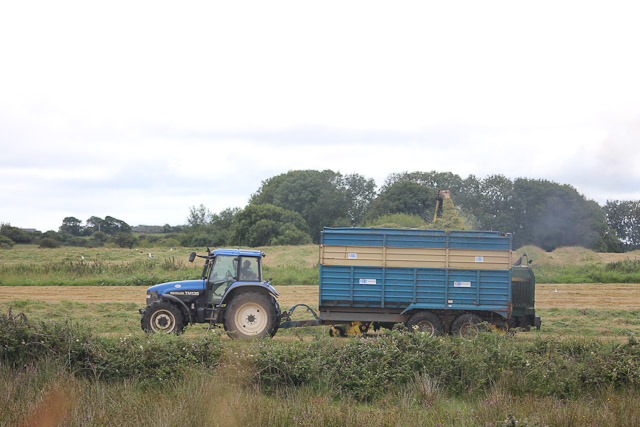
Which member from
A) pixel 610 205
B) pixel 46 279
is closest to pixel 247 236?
pixel 46 279

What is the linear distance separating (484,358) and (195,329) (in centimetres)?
787

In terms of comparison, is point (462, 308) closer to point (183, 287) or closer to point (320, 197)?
point (183, 287)

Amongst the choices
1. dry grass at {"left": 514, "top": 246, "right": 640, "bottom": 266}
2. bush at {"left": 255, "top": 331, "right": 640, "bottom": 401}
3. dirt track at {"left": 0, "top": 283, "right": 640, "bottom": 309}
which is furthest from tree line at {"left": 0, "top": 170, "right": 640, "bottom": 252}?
bush at {"left": 255, "top": 331, "right": 640, "bottom": 401}

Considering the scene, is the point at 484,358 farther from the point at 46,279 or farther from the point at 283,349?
the point at 46,279

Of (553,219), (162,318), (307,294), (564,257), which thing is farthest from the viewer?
(553,219)

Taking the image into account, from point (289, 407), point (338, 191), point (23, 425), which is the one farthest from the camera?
point (338, 191)

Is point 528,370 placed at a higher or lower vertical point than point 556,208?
lower

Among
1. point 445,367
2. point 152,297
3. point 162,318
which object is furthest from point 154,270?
point 445,367

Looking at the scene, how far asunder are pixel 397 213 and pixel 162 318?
43.0 m

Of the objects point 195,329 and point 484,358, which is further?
point 195,329

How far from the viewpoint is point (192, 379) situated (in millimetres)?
8750

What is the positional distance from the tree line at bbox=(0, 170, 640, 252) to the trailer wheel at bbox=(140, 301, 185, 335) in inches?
1557

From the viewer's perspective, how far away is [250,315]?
13.4m

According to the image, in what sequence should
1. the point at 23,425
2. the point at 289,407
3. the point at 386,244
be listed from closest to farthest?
1. the point at 23,425
2. the point at 289,407
3. the point at 386,244
